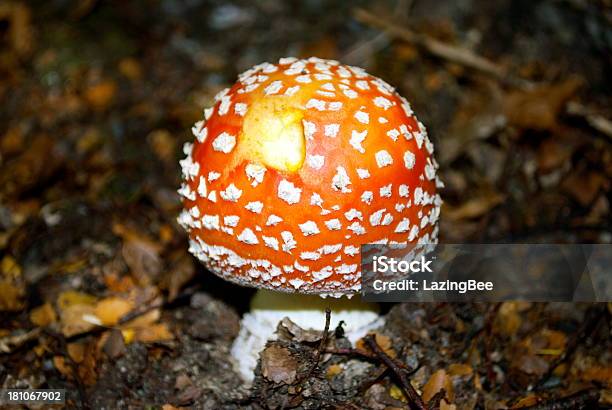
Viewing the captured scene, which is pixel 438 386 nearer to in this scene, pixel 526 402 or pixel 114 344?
pixel 526 402

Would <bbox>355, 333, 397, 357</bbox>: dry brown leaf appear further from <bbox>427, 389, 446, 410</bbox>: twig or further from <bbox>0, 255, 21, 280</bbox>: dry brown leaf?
<bbox>0, 255, 21, 280</bbox>: dry brown leaf

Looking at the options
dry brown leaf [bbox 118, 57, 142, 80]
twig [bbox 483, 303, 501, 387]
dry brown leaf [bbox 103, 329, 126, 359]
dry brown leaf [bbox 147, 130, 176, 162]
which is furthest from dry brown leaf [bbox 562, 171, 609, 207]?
dry brown leaf [bbox 118, 57, 142, 80]

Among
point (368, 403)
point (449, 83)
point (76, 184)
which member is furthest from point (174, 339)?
point (449, 83)

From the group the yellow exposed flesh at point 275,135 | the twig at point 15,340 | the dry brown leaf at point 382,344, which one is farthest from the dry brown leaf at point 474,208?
the twig at point 15,340

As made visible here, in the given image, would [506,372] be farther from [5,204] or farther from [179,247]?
[5,204]

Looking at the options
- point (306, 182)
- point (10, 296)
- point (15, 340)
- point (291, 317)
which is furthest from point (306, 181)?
point (10, 296)

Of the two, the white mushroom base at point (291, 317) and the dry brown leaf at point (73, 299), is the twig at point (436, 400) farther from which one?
the dry brown leaf at point (73, 299)
